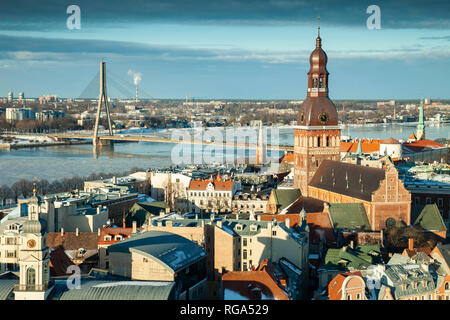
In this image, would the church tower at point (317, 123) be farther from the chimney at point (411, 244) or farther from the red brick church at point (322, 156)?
the chimney at point (411, 244)

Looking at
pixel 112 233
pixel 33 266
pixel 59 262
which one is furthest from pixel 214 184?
pixel 33 266

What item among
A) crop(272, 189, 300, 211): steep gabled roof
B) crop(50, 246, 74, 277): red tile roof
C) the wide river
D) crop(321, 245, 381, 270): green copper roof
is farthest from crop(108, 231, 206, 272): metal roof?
the wide river

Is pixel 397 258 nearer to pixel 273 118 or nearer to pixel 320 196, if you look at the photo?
pixel 320 196

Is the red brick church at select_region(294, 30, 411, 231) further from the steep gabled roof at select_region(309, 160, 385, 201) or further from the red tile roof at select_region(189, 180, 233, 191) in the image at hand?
the red tile roof at select_region(189, 180, 233, 191)

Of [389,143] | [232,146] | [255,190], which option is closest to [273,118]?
[232,146]

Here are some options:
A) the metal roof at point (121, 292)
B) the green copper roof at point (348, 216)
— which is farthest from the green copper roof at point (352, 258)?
the metal roof at point (121, 292)

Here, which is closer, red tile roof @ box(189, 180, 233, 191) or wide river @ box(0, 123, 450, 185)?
red tile roof @ box(189, 180, 233, 191)

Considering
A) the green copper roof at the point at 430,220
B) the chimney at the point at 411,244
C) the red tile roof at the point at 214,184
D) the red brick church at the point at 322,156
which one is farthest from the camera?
the red tile roof at the point at 214,184

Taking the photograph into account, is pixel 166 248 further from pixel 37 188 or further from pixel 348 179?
pixel 37 188
